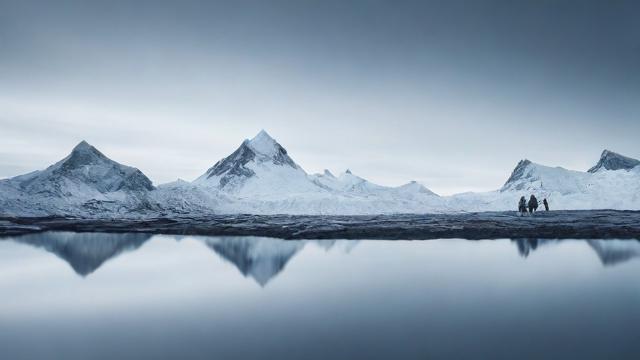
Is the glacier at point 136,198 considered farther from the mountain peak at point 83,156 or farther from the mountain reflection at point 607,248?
the mountain reflection at point 607,248

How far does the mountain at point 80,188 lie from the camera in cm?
8669

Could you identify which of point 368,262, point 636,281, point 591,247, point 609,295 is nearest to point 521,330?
point 609,295

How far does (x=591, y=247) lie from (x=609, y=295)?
14.7 m

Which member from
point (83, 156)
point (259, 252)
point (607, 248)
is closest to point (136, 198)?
point (83, 156)

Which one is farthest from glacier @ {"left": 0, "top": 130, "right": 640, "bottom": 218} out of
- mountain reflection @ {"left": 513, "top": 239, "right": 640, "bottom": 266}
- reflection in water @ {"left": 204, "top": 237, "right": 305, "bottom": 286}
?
mountain reflection @ {"left": 513, "top": 239, "right": 640, "bottom": 266}

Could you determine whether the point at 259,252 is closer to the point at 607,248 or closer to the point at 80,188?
the point at 607,248

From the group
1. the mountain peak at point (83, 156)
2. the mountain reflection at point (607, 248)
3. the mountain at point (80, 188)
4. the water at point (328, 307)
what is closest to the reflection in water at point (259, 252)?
the mountain reflection at point (607, 248)

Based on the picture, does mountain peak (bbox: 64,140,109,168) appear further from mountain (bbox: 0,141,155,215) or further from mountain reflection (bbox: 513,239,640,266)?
mountain reflection (bbox: 513,239,640,266)

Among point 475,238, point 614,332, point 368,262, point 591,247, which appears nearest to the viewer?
point 614,332

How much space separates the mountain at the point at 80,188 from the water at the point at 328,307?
72.3 meters

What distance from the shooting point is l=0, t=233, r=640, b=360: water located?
8930 millimetres

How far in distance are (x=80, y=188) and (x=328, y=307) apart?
108 meters

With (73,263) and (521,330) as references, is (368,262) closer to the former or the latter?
(521,330)

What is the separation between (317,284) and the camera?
16078 millimetres
